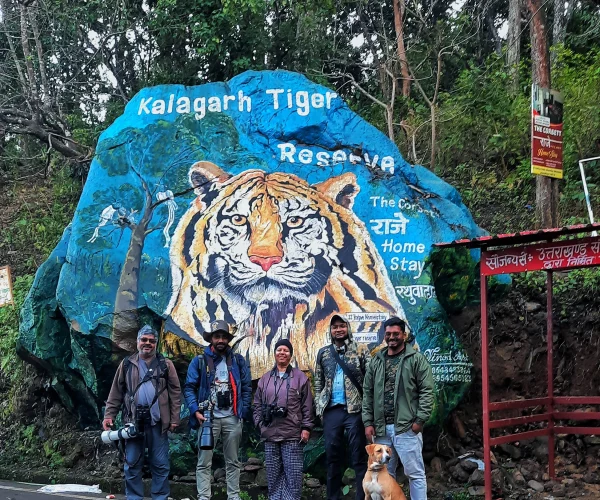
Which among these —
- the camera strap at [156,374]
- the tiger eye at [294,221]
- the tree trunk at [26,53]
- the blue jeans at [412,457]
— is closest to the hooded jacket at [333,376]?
the blue jeans at [412,457]

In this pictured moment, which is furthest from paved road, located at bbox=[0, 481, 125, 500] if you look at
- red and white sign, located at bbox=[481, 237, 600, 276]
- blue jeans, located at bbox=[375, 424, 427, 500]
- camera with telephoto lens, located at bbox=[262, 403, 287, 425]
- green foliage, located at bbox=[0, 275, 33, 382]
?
red and white sign, located at bbox=[481, 237, 600, 276]

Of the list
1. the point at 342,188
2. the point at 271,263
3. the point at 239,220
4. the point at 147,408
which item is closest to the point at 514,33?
the point at 342,188

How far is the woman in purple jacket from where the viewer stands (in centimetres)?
698

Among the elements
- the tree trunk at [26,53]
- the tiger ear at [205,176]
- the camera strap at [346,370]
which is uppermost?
the tree trunk at [26,53]

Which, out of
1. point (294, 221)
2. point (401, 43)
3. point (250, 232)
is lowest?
point (250, 232)

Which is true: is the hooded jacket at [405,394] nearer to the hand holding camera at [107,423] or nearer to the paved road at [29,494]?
the hand holding camera at [107,423]

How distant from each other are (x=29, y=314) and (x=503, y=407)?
18.2 ft

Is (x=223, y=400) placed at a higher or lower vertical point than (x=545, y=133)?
lower

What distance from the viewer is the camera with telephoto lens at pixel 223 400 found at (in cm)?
710

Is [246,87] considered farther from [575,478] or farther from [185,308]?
[575,478]

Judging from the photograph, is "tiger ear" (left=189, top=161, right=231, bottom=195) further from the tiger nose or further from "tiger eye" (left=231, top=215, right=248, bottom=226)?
the tiger nose

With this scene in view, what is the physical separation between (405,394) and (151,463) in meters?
2.28

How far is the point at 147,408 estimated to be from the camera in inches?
269

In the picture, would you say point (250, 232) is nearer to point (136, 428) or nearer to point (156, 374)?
point (156, 374)
